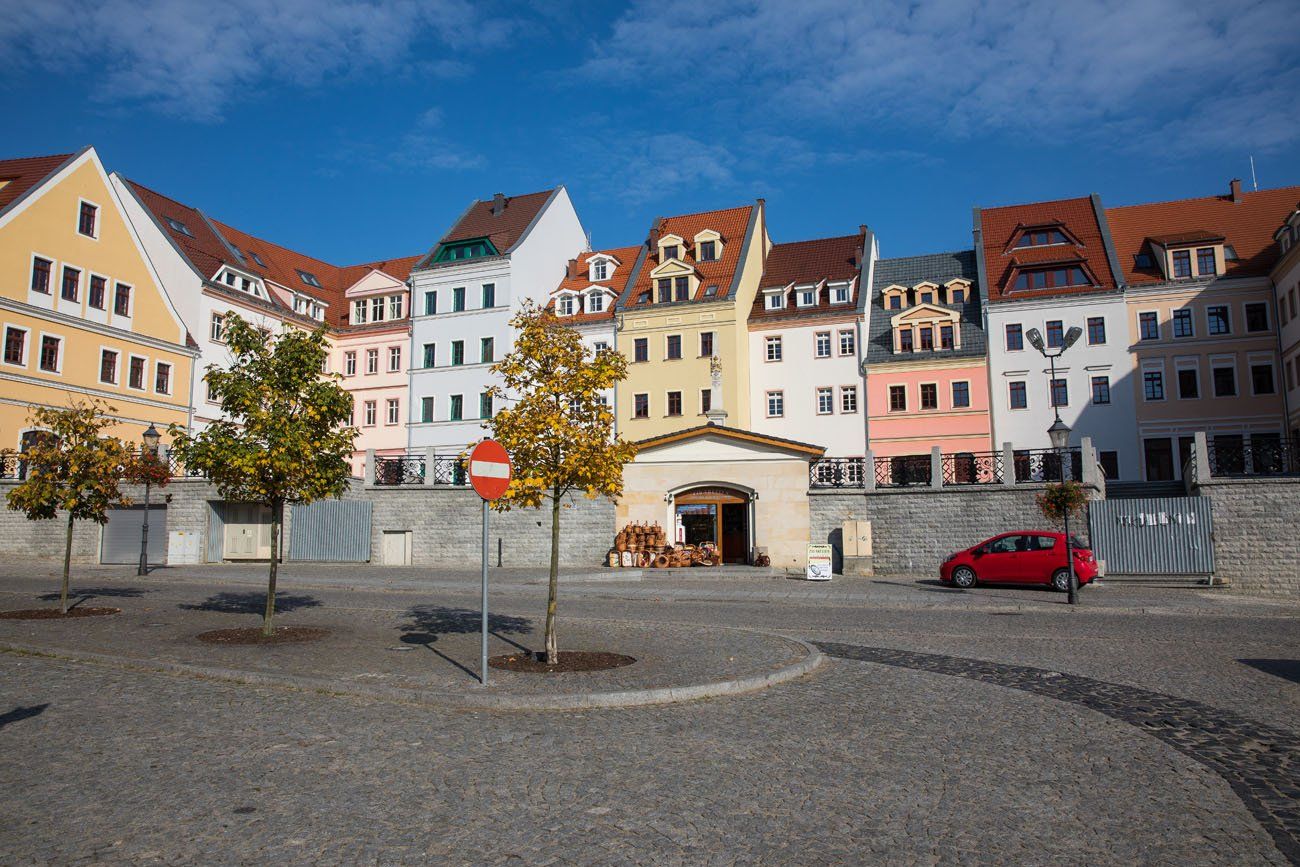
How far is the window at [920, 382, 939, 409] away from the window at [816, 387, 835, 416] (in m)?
4.50

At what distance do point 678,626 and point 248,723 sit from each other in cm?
808

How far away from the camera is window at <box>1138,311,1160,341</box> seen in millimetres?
43062

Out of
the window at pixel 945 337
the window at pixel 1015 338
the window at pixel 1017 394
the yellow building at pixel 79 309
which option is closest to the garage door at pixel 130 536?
the yellow building at pixel 79 309

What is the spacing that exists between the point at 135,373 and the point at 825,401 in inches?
1368

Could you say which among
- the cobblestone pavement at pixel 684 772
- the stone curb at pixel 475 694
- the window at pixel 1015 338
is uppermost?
the window at pixel 1015 338

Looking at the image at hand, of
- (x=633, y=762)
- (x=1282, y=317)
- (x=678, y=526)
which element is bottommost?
(x=633, y=762)

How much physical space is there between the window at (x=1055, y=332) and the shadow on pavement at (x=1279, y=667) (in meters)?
35.1

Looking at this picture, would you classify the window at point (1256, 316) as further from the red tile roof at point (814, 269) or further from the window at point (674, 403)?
the window at point (674, 403)

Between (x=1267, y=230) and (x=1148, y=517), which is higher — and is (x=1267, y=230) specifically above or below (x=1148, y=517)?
above

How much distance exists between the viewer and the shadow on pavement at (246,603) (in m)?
17.0

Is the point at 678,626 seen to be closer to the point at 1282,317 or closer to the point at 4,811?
the point at 4,811

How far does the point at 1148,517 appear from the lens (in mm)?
27172

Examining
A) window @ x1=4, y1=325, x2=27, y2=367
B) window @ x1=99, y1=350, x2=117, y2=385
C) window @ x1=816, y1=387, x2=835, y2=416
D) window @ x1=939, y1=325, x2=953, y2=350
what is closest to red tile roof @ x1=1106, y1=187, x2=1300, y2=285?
window @ x1=939, y1=325, x2=953, y2=350

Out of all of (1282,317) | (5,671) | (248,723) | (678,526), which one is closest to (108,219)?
(678,526)
